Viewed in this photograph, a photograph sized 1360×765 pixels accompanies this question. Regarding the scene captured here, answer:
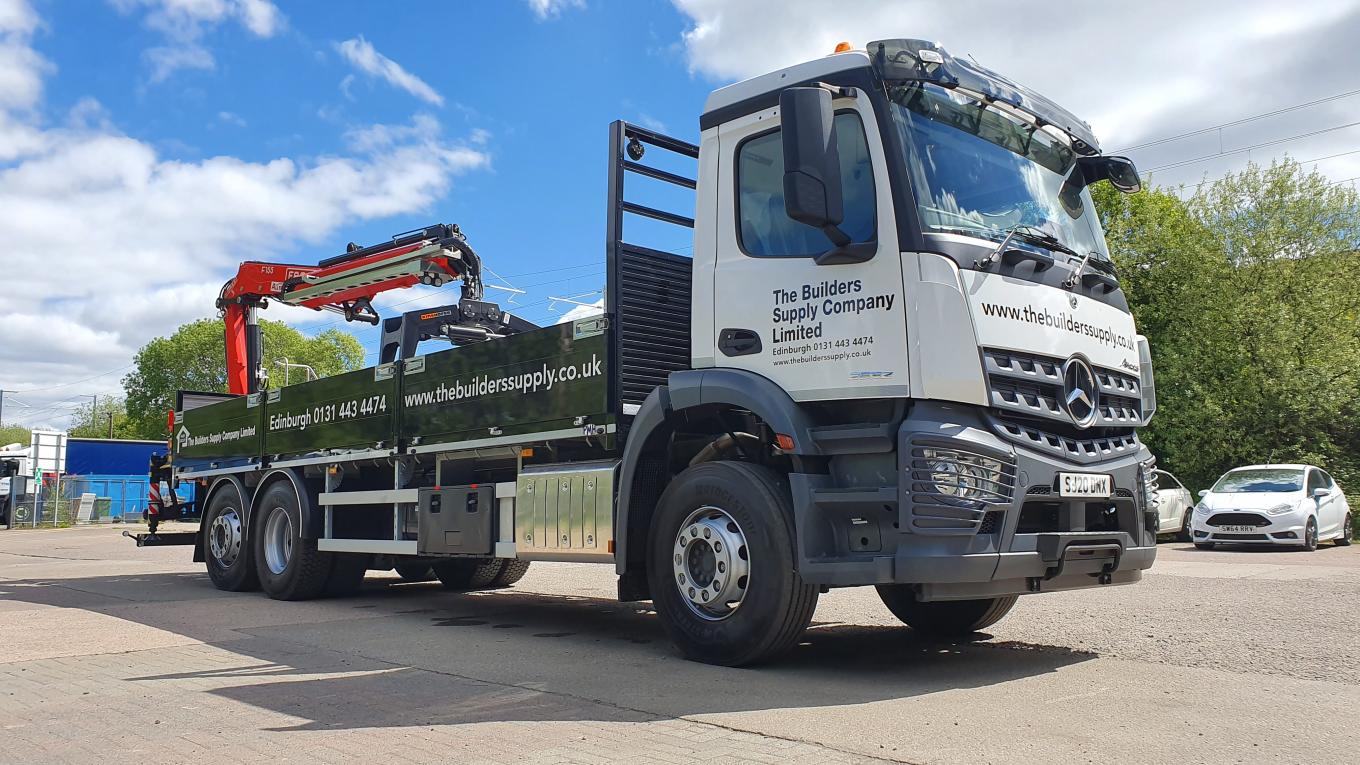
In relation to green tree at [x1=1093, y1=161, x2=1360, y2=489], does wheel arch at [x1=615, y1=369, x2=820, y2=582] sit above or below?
below

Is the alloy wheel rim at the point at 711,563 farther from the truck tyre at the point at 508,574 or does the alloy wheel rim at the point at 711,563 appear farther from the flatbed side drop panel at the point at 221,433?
the flatbed side drop panel at the point at 221,433

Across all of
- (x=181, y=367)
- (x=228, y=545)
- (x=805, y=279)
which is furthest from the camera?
(x=181, y=367)

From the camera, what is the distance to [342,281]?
1366 centimetres

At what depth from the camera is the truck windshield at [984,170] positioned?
5.98m

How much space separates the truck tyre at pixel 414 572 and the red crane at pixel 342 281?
304 cm

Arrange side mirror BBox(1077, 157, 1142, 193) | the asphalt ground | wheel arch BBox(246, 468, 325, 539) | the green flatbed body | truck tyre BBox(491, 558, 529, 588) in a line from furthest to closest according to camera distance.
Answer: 1. truck tyre BBox(491, 558, 529, 588)
2. wheel arch BBox(246, 468, 325, 539)
3. the green flatbed body
4. side mirror BBox(1077, 157, 1142, 193)
5. the asphalt ground

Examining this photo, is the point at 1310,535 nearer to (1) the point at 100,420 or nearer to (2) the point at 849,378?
(2) the point at 849,378

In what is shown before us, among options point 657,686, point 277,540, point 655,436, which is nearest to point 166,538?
point 277,540

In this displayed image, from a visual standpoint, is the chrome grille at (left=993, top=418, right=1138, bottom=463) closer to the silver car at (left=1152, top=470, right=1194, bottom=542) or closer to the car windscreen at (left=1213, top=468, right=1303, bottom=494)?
the car windscreen at (left=1213, top=468, right=1303, bottom=494)

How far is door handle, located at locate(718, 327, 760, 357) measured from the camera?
6344 millimetres

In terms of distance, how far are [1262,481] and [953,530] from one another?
1579 centimetres

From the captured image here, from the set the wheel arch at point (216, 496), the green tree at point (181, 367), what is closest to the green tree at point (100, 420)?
the green tree at point (181, 367)

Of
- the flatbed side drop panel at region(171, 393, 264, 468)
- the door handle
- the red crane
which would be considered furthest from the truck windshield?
the flatbed side drop panel at region(171, 393, 264, 468)

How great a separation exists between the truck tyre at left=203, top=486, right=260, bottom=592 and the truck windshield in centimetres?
Answer: 865
